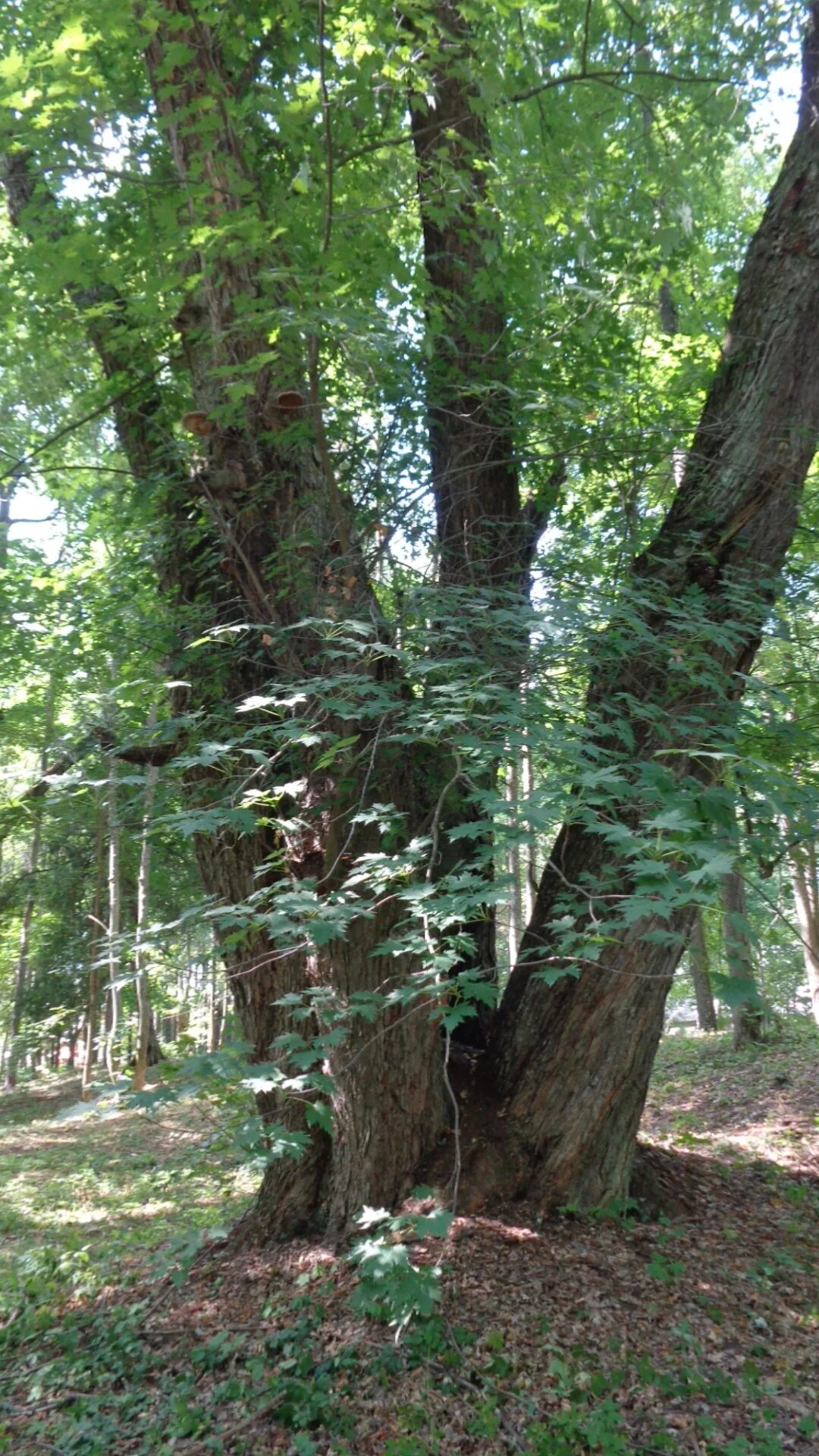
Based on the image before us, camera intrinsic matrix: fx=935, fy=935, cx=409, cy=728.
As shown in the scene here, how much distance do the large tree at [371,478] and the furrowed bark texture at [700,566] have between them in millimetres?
16

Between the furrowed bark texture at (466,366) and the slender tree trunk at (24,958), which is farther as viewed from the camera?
the slender tree trunk at (24,958)

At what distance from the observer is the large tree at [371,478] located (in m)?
4.24

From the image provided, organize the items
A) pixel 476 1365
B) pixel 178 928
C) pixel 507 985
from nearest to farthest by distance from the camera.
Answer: pixel 178 928 → pixel 476 1365 → pixel 507 985

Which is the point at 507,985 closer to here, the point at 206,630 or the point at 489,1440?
the point at 489,1440

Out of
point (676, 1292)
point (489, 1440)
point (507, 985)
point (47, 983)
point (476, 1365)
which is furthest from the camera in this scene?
point (47, 983)

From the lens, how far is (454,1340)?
13.7 ft

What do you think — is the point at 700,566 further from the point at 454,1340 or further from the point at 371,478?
the point at 454,1340

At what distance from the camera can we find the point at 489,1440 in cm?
371

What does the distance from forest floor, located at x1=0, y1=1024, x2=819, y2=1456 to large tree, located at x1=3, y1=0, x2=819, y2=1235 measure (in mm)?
429

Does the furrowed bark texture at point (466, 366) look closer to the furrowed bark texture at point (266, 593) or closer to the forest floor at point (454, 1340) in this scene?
the furrowed bark texture at point (266, 593)

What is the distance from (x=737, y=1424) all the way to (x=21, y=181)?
24.4 feet

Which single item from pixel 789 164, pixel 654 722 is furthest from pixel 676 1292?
pixel 789 164

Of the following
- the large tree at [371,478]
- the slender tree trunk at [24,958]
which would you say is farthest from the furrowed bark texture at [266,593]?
the slender tree trunk at [24,958]

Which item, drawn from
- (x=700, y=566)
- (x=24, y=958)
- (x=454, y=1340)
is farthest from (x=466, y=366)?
(x=24, y=958)
